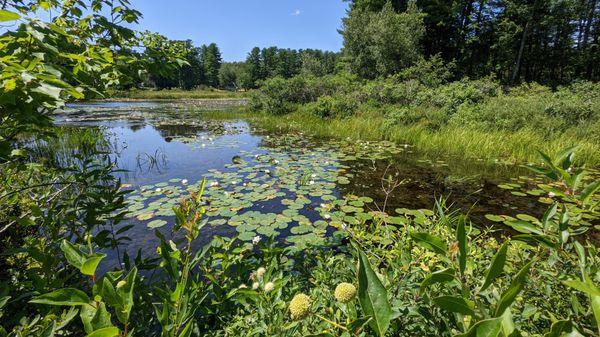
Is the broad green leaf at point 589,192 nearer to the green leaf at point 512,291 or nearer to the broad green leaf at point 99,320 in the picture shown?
the green leaf at point 512,291

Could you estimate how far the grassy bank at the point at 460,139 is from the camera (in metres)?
6.42

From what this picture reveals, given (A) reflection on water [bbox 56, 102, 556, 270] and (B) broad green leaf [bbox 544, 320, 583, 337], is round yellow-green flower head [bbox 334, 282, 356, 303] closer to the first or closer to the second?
(B) broad green leaf [bbox 544, 320, 583, 337]

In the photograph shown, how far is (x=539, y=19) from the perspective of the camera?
20.5 meters

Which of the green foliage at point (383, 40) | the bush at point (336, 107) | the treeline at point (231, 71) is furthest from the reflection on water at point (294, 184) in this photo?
the treeline at point (231, 71)

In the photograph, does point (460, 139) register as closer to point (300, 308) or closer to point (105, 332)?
point (300, 308)

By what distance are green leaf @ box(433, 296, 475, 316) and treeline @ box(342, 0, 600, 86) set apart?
18858mm

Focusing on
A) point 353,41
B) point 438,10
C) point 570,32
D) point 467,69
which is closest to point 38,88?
point 353,41

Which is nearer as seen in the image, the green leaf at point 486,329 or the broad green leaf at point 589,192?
the green leaf at point 486,329

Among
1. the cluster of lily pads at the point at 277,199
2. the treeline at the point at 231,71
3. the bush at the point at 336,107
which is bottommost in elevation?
the cluster of lily pads at the point at 277,199

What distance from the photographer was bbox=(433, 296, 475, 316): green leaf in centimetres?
42

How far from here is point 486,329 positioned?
14.1 inches

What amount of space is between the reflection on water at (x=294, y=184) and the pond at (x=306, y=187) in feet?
0.05

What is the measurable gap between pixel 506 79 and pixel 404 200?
2677 centimetres

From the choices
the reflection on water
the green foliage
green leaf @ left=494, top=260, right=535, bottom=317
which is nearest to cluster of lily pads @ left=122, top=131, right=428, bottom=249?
the reflection on water
